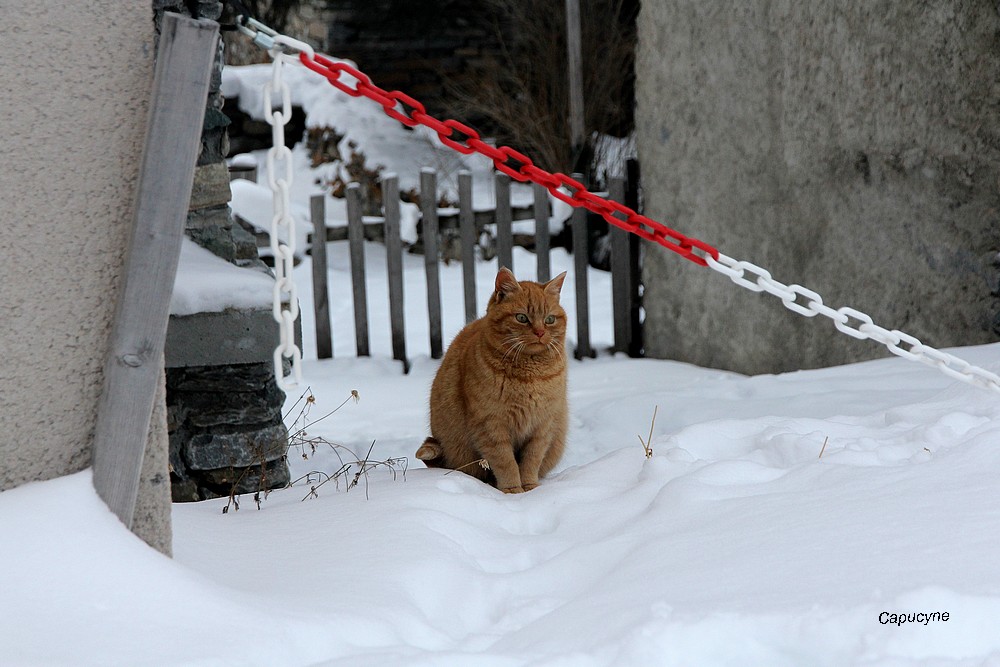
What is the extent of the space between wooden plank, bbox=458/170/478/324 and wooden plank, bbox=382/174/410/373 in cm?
40

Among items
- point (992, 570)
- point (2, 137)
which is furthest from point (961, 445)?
point (2, 137)

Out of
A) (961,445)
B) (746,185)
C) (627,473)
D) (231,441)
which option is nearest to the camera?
(961,445)

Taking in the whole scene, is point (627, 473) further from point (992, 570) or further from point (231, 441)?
point (231, 441)

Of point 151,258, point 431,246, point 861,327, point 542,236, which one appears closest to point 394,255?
point 431,246

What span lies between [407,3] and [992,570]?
1061 centimetres

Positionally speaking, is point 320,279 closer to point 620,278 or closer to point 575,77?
point 620,278

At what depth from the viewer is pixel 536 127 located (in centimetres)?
923

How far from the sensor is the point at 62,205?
5.27 ft

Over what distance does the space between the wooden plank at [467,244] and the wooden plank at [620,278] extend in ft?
2.88

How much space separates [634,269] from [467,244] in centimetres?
107

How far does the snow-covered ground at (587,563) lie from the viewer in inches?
58.2

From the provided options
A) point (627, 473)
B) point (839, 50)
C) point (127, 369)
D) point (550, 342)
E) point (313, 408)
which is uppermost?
point (839, 50)

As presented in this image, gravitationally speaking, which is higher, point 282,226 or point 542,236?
point 282,226

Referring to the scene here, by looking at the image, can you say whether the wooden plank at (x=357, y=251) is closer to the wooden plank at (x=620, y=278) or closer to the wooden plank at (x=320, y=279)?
the wooden plank at (x=320, y=279)
